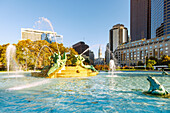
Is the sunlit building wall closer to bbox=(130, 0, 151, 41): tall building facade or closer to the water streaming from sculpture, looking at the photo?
the water streaming from sculpture

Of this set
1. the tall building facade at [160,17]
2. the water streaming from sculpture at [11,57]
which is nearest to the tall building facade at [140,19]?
the tall building facade at [160,17]

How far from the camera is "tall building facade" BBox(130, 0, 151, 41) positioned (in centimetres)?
16425

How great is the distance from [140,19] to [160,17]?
68360 millimetres

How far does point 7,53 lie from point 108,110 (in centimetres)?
4879

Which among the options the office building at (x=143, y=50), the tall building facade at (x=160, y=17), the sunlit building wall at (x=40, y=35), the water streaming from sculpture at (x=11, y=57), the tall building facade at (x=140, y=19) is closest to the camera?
the water streaming from sculpture at (x=11, y=57)

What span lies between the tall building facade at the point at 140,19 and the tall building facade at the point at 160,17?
4031cm

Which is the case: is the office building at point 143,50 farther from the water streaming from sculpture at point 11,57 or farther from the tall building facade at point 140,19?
the water streaming from sculpture at point 11,57

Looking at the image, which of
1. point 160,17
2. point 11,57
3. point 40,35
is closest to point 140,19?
point 160,17

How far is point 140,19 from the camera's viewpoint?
6880 inches

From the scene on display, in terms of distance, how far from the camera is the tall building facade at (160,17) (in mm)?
100750

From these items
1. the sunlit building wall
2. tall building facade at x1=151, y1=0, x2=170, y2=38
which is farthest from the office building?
the sunlit building wall

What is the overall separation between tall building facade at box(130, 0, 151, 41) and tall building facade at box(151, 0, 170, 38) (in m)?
40.3

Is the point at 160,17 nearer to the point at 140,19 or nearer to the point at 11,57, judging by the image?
the point at 140,19

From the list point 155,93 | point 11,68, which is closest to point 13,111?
point 155,93
